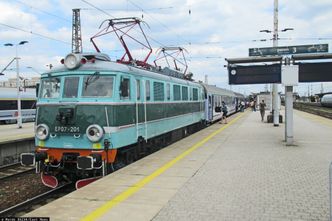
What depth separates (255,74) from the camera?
575 inches

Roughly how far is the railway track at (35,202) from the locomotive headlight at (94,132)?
5.74 feet

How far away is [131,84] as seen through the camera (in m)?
9.96

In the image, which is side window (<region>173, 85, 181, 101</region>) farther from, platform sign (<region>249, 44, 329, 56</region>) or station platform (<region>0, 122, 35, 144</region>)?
station platform (<region>0, 122, 35, 144</region>)

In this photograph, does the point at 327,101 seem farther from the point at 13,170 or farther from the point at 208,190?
the point at 208,190

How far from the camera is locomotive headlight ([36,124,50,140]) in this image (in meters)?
9.38

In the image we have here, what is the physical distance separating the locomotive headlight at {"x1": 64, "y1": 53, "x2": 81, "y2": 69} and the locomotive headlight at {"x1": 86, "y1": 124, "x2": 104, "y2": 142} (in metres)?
1.61

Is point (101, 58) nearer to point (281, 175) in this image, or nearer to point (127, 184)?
point (127, 184)

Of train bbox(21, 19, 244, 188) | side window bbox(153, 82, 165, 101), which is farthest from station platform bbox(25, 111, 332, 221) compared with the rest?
side window bbox(153, 82, 165, 101)

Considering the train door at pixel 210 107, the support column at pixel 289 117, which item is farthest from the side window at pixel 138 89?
the train door at pixel 210 107

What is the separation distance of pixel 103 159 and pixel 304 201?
176 inches

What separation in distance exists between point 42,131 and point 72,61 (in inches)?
72.1

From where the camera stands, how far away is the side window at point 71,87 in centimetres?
936

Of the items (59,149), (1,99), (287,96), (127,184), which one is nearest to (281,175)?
(127,184)

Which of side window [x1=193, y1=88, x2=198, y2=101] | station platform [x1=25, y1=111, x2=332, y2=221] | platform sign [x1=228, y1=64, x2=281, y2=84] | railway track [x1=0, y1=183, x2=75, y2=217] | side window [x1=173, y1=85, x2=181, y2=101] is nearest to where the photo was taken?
station platform [x1=25, y1=111, x2=332, y2=221]
